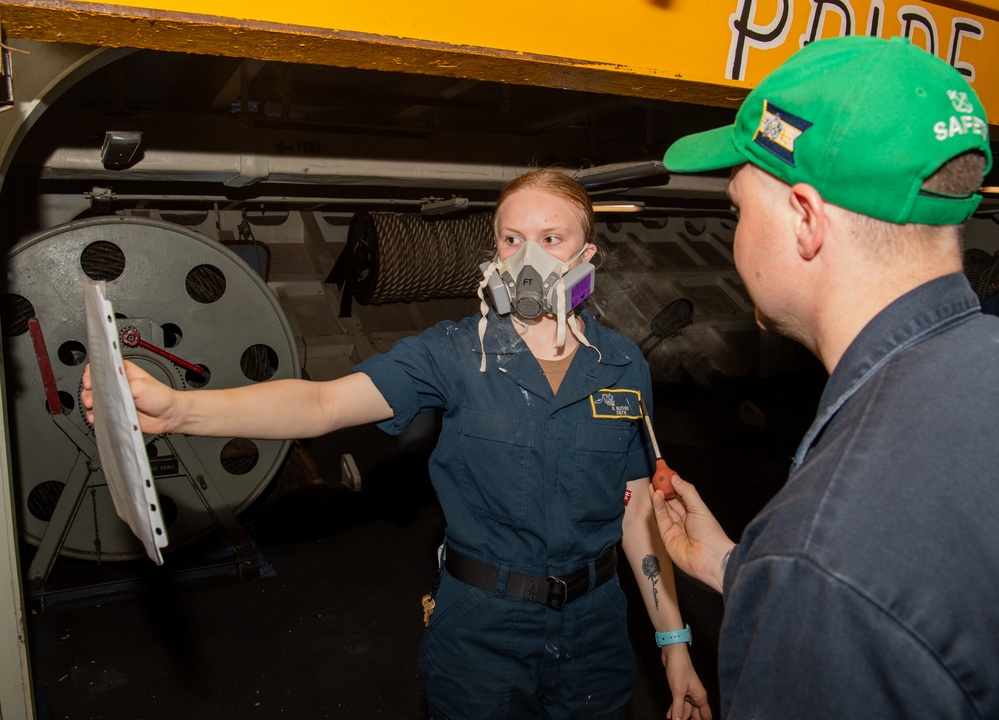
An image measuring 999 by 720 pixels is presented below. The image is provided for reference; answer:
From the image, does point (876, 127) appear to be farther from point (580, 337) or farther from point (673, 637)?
point (673, 637)

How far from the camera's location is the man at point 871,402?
0.73 metres

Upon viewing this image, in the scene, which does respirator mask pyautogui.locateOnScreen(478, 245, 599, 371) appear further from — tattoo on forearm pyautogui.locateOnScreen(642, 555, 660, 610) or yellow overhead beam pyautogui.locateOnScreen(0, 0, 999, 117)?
tattoo on forearm pyautogui.locateOnScreen(642, 555, 660, 610)

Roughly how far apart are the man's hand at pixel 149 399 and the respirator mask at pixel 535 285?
82 centimetres

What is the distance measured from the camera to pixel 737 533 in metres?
4.71

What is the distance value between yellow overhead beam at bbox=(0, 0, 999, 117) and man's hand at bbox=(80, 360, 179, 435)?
0.63m

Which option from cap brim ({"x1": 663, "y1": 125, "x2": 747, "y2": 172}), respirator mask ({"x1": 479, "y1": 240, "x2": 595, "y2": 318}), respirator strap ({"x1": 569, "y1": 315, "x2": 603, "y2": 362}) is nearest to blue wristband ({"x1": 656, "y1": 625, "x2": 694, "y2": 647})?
respirator strap ({"x1": 569, "y1": 315, "x2": 603, "y2": 362})

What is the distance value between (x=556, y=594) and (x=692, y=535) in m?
0.47

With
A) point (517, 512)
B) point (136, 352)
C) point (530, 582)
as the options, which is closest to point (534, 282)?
point (517, 512)

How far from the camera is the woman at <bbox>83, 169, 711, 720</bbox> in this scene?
5.87ft

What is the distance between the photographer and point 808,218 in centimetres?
103

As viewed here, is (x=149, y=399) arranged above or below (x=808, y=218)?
below

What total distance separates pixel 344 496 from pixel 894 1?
469 cm

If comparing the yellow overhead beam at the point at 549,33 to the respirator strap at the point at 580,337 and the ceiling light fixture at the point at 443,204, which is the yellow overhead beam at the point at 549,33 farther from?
the ceiling light fixture at the point at 443,204

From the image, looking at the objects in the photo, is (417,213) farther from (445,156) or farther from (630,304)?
(630,304)
